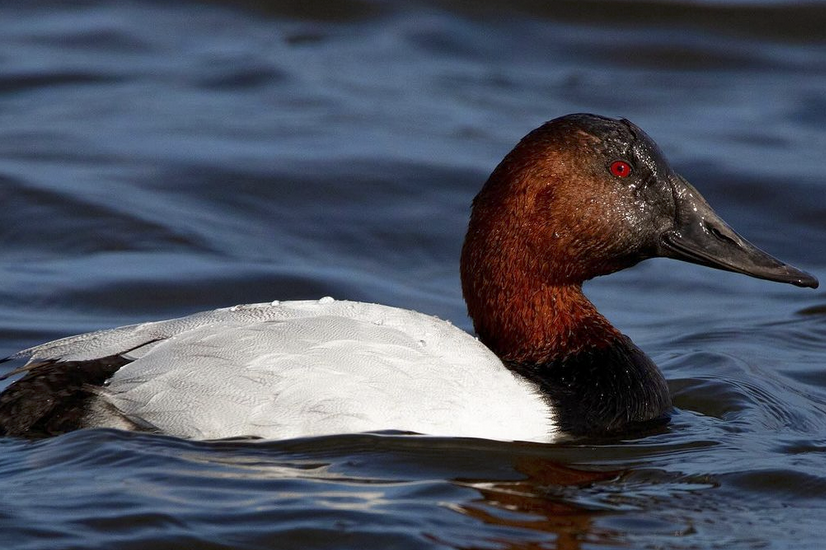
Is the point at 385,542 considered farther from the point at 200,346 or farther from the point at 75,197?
the point at 75,197

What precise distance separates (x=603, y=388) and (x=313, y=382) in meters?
1.23

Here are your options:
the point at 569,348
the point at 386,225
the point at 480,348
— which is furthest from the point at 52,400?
the point at 386,225

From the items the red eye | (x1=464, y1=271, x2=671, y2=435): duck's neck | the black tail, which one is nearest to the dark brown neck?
(x1=464, y1=271, x2=671, y2=435): duck's neck

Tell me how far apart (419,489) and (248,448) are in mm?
590

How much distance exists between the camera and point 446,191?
9547mm

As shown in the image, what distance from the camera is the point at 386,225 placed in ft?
29.8

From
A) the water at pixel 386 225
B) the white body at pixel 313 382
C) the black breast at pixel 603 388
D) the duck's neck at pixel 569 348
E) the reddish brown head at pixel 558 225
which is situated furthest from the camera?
the reddish brown head at pixel 558 225

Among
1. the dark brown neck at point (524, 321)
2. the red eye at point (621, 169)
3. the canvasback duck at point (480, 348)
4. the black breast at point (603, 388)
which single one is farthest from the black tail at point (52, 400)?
the red eye at point (621, 169)

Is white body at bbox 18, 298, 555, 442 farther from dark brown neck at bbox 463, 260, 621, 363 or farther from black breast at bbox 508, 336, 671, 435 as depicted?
dark brown neck at bbox 463, 260, 621, 363

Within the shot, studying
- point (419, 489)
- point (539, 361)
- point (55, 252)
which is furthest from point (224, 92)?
point (419, 489)

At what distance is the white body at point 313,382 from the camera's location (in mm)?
4699

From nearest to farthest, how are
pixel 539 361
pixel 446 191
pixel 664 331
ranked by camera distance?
pixel 539 361, pixel 664 331, pixel 446 191

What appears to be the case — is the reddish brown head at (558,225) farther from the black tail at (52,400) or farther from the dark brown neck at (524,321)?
the black tail at (52,400)

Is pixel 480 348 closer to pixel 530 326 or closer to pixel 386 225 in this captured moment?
pixel 530 326
